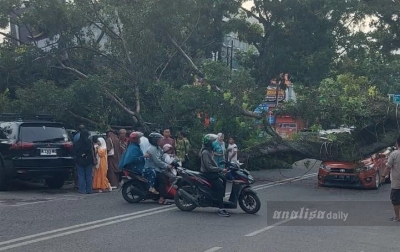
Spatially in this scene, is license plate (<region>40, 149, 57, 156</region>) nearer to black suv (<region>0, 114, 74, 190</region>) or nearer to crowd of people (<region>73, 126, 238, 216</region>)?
black suv (<region>0, 114, 74, 190</region>)

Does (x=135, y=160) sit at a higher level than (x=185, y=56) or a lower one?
lower

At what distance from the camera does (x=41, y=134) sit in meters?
16.6

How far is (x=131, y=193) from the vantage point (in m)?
14.5

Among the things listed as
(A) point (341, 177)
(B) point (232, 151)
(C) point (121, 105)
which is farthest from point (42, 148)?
(A) point (341, 177)

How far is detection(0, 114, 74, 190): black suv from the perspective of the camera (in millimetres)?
16125

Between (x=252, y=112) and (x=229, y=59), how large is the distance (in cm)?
1657

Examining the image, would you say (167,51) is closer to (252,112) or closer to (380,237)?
(252,112)

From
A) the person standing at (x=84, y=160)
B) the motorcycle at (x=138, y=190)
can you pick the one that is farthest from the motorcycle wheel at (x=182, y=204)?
the person standing at (x=84, y=160)

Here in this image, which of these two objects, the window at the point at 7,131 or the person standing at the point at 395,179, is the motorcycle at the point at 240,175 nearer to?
the person standing at the point at 395,179

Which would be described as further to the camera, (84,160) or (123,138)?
(123,138)

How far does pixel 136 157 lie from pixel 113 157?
11.0 feet

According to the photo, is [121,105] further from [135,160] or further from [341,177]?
[341,177]

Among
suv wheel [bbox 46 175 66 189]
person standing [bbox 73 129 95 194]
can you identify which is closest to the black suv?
person standing [bbox 73 129 95 194]

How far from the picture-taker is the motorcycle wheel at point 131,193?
14.4m
